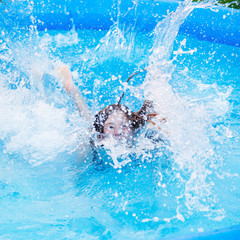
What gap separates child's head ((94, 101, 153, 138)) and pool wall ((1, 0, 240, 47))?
1.83m

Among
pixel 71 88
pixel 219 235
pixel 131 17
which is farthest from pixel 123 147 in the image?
pixel 131 17

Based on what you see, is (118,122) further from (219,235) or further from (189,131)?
(219,235)

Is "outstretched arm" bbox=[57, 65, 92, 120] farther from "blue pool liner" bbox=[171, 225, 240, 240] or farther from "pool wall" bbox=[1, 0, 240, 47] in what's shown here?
"blue pool liner" bbox=[171, 225, 240, 240]

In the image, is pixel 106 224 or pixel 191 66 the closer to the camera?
pixel 106 224

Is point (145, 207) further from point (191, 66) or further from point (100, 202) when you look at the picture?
point (191, 66)

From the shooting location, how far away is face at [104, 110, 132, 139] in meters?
2.24

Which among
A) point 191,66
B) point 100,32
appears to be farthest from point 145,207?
point 100,32

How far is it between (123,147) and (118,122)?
19 cm

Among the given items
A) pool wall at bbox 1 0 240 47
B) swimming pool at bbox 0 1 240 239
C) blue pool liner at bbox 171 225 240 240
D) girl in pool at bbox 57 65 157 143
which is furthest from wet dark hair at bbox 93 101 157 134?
pool wall at bbox 1 0 240 47

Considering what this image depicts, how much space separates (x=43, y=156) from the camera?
2279mm

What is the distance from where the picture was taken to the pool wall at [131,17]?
389cm

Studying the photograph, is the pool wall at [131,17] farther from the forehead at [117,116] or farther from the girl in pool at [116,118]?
the forehead at [117,116]

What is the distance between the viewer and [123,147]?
87.4 inches

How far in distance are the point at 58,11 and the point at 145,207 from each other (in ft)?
10.1
